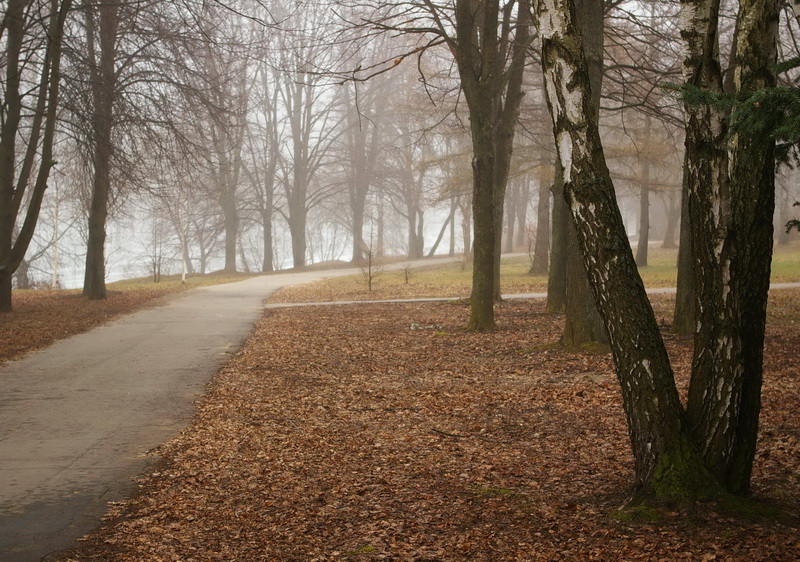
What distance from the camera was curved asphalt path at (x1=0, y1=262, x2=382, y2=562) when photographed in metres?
4.90

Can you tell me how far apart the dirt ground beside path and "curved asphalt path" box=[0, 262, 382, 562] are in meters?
0.28

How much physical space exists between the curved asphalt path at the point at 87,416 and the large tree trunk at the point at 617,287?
3.39 m

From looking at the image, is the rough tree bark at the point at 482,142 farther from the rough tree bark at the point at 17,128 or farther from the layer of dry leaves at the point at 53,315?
the rough tree bark at the point at 17,128

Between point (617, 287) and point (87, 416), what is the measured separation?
18.5 ft

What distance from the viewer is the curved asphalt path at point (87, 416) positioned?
4902mm

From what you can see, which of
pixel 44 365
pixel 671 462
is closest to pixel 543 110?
pixel 44 365

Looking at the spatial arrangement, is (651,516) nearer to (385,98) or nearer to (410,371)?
(410,371)

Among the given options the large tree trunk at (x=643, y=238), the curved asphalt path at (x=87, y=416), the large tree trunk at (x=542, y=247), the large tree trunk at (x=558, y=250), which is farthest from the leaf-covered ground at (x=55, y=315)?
the large tree trunk at (x=643, y=238)

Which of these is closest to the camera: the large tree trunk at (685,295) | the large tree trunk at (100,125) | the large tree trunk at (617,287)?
the large tree trunk at (617,287)

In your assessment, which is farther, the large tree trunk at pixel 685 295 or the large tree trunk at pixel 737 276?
the large tree trunk at pixel 685 295

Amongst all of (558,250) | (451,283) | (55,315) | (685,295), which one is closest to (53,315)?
(55,315)

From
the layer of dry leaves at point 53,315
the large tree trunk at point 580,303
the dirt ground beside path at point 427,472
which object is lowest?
the dirt ground beside path at point 427,472

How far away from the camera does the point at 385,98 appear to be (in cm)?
4444

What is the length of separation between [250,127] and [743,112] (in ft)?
147
